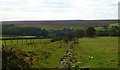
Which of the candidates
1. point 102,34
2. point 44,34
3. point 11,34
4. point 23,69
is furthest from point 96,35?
point 23,69

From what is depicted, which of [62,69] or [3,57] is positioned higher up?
[3,57]

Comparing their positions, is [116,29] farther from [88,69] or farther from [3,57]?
[3,57]

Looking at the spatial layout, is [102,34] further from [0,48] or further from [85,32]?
[0,48]

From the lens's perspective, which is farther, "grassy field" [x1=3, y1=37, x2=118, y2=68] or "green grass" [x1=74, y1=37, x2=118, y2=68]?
"green grass" [x1=74, y1=37, x2=118, y2=68]

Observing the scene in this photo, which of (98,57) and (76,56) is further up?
(76,56)

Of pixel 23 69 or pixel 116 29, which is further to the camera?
pixel 116 29

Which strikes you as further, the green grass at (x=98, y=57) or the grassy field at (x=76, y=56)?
the green grass at (x=98, y=57)

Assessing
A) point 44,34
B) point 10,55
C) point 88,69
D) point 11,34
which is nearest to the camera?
point 10,55

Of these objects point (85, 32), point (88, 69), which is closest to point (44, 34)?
point (85, 32)

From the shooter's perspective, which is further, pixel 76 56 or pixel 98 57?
pixel 98 57

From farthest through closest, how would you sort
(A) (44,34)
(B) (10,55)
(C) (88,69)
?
(A) (44,34) < (C) (88,69) < (B) (10,55)
